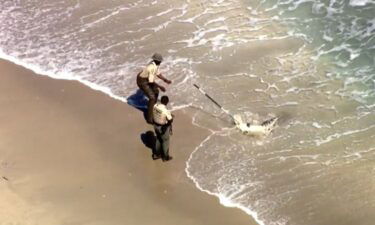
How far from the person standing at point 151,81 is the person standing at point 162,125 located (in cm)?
97

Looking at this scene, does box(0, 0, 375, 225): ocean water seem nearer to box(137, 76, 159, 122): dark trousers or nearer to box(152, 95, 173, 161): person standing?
box(152, 95, 173, 161): person standing

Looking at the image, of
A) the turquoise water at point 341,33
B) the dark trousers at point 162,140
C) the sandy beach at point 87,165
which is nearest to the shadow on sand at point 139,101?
the sandy beach at point 87,165

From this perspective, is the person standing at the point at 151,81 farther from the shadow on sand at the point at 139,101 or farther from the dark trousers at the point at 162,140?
→ the dark trousers at the point at 162,140

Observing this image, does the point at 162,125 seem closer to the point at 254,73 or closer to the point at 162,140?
the point at 162,140

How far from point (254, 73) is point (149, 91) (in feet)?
9.03

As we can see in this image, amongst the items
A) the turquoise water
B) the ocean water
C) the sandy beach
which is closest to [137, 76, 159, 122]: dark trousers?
the sandy beach

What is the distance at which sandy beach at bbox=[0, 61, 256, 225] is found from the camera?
1031cm

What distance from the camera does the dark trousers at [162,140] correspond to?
36.5 feet

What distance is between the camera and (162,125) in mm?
11086

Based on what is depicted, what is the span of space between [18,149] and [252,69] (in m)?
5.11

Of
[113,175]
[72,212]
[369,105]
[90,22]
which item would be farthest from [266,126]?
[90,22]

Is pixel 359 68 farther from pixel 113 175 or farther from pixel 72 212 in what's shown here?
pixel 72 212

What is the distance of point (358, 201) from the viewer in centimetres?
1060

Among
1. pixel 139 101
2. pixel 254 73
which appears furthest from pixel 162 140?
pixel 254 73
